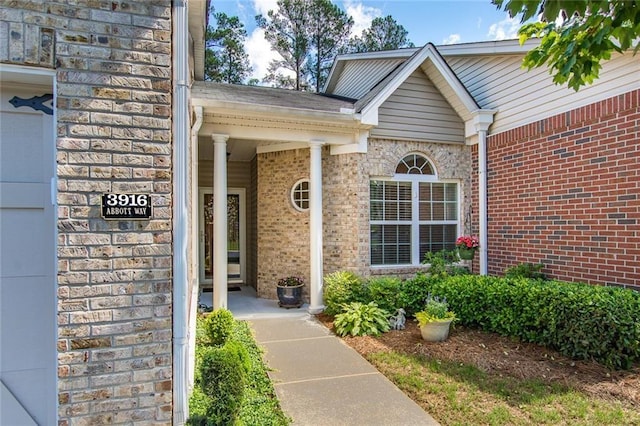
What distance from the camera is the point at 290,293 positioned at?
7.04 meters

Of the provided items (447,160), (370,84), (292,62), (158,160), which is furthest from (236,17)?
(158,160)

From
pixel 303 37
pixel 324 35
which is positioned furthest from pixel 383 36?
pixel 303 37

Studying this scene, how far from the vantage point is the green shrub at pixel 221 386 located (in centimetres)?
261

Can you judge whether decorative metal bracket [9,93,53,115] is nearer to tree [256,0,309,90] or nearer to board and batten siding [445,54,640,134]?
board and batten siding [445,54,640,134]

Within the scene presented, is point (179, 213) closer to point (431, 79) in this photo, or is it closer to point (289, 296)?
point (289, 296)

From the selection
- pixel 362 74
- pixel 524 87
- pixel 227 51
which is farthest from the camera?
pixel 227 51

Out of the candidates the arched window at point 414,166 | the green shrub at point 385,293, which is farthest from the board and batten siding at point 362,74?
the green shrub at point 385,293

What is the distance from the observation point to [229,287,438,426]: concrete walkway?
10.9 ft

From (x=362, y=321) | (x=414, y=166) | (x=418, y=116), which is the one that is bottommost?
(x=362, y=321)

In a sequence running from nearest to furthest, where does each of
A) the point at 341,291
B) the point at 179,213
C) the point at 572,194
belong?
1. the point at 179,213
2. the point at 572,194
3. the point at 341,291

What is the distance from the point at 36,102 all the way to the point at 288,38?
18662 mm

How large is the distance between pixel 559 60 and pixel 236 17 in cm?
1892

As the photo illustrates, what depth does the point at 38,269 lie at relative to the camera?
2.46 m

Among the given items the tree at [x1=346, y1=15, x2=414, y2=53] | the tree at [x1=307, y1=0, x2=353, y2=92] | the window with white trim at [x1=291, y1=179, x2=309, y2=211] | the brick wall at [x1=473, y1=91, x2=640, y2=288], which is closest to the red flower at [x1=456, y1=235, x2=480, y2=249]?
the brick wall at [x1=473, y1=91, x2=640, y2=288]
